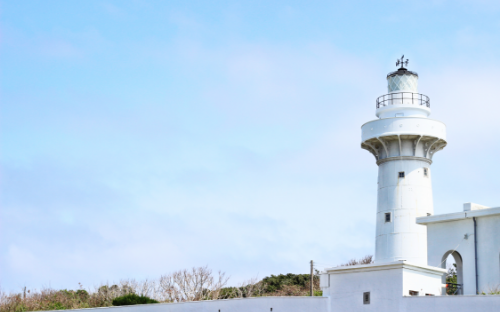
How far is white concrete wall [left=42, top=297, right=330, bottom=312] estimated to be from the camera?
76.4ft

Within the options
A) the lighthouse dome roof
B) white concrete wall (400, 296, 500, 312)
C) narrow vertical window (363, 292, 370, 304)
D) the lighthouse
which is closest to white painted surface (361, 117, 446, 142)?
the lighthouse

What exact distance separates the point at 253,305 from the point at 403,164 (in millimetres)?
12763

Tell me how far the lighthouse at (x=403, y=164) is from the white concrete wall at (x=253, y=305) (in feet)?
32.7

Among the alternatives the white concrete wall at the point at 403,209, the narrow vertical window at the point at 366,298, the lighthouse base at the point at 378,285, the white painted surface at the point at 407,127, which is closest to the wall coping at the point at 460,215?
A: the white concrete wall at the point at 403,209

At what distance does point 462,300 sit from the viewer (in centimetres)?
1988

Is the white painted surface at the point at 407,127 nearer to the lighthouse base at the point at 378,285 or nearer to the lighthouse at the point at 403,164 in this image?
the lighthouse at the point at 403,164

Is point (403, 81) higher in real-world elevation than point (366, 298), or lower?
higher

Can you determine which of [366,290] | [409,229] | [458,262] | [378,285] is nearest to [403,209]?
[409,229]

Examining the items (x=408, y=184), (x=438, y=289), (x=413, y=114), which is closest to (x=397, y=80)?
(x=413, y=114)

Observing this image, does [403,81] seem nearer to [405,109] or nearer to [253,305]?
[405,109]

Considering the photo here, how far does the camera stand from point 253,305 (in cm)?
2452

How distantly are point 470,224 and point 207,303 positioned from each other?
10.8m

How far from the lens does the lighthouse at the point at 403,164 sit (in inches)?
1281

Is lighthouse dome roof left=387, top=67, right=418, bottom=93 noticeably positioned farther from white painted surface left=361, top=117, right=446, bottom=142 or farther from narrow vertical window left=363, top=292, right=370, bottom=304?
narrow vertical window left=363, top=292, right=370, bottom=304
